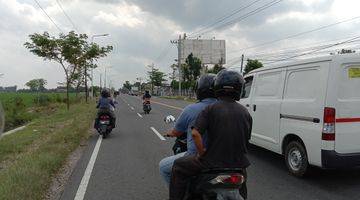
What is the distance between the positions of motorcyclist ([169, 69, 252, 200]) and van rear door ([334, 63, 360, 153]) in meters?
3.56

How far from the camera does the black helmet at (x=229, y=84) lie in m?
4.17

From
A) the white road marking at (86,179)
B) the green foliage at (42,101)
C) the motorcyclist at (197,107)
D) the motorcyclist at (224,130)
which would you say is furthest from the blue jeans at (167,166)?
the green foliage at (42,101)

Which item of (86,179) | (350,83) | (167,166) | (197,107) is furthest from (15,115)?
(197,107)

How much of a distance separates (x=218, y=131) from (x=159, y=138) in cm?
1048

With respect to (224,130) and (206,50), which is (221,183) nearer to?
(224,130)

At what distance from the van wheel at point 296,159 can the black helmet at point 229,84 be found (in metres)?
4.04

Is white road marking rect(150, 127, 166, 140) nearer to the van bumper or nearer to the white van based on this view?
the white van

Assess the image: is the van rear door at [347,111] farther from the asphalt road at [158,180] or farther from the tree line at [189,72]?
the tree line at [189,72]

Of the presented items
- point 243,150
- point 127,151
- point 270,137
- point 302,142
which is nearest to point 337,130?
point 302,142

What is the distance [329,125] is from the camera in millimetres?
7211

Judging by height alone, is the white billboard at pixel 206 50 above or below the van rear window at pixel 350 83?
above

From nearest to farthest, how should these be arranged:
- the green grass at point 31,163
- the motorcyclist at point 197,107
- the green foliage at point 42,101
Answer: the motorcyclist at point 197,107 → the green grass at point 31,163 → the green foliage at point 42,101

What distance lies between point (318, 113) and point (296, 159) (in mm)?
1178

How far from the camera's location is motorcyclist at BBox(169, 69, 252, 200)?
4.03 metres
